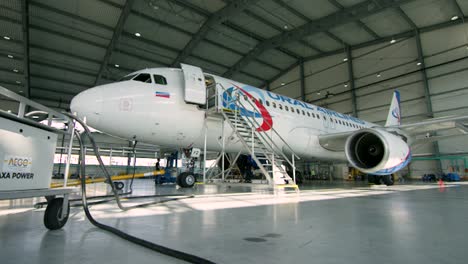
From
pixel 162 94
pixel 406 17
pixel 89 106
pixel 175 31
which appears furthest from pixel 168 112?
pixel 406 17

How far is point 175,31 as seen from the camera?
1828cm

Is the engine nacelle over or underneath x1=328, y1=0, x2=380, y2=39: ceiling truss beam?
underneath

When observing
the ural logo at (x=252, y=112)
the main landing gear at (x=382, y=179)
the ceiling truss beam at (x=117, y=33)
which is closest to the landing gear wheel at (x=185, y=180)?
the ural logo at (x=252, y=112)

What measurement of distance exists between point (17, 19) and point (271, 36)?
54.2 ft

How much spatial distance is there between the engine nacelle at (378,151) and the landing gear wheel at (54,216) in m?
6.94

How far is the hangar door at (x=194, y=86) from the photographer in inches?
259

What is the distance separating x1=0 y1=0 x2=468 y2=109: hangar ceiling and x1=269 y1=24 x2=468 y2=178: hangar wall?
3.69 ft

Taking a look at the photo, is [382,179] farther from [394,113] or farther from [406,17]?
[406,17]

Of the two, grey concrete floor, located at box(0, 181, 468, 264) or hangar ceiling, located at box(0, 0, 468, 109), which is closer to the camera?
grey concrete floor, located at box(0, 181, 468, 264)

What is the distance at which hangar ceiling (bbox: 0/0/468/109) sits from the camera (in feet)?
51.2

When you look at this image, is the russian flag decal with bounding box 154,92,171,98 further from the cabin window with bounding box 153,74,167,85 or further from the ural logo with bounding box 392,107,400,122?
the ural logo with bounding box 392,107,400,122

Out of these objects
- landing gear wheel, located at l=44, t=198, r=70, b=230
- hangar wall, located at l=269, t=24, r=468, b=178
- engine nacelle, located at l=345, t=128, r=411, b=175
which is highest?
hangar wall, located at l=269, t=24, r=468, b=178

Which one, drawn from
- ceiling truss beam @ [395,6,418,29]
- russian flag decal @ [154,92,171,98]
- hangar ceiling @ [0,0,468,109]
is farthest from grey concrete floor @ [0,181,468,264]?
ceiling truss beam @ [395,6,418,29]

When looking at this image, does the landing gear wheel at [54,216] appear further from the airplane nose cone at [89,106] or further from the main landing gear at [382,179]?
the main landing gear at [382,179]
